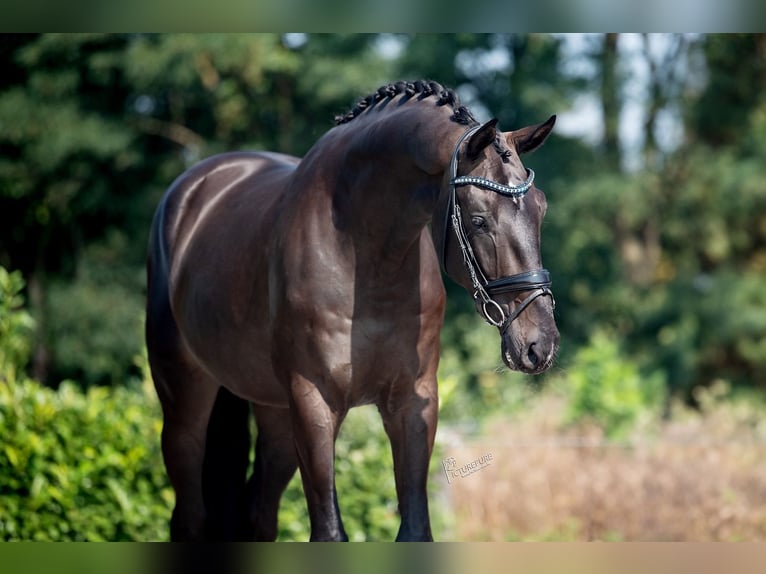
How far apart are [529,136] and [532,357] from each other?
71 cm

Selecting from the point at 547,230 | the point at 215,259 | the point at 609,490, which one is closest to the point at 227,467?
the point at 215,259

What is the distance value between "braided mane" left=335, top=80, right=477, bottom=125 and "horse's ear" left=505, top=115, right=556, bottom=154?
0.13 m

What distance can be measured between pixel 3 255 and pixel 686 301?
1013 cm

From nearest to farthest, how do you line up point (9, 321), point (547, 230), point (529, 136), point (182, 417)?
point (529, 136), point (182, 417), point (9, 321), point (547, 230)

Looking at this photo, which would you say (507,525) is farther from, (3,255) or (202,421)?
(3,255)

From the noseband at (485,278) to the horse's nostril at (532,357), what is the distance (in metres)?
0.10

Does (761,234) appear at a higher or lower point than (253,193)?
higher

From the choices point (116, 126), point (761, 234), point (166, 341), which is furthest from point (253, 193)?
point (761, 234)

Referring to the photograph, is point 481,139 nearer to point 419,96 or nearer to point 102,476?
point 419,96

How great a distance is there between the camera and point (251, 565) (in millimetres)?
3047

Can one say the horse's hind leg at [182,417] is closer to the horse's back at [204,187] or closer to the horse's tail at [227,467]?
the horse's tail at [227,467]

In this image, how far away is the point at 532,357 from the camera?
3.04 metres

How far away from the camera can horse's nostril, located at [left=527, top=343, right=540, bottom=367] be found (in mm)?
3039

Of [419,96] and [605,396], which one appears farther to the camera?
[605,396]
